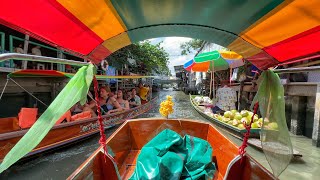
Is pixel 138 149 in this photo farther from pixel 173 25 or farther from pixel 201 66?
pixel 201 66

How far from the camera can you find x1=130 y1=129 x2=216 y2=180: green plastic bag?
224cm

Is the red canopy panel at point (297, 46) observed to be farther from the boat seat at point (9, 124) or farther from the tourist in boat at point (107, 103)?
the tourist in boat at point (107, 103)

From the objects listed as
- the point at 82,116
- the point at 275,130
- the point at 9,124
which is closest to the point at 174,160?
the point at 275,130

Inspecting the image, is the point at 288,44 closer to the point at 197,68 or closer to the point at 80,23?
the point at 80,23

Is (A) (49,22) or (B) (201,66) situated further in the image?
(B) (201,66)

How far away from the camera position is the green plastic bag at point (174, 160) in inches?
88.1

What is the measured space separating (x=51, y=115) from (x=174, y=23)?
5.02ft

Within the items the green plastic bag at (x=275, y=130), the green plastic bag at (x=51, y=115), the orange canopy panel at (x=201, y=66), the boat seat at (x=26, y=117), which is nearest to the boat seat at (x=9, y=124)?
the boat seat at (x=26, y=117)

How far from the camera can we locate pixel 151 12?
6.24 feet

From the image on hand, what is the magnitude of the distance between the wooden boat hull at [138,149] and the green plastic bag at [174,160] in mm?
285

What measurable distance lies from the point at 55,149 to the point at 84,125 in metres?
1.04

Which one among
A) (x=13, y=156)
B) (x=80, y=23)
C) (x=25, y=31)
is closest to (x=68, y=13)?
(x=80, y=23)

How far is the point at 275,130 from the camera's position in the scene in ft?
6.19

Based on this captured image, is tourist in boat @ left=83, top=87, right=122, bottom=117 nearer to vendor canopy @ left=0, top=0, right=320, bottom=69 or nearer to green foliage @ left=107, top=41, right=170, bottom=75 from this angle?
vendor canopy @ left=0, top=0, right=320, bottom=69
